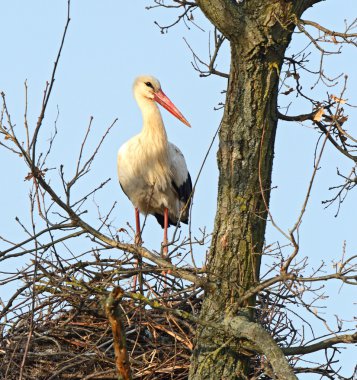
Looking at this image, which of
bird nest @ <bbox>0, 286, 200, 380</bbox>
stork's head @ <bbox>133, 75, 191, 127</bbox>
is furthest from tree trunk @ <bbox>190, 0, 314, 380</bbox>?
stork's head @ <bbox>133, 75, 191, 127</bbox>

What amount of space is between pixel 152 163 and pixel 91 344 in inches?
126

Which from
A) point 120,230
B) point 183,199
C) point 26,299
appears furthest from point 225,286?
point 183,199

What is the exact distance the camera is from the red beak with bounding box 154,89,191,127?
8627mm

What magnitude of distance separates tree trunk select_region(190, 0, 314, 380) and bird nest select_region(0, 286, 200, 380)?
84cm

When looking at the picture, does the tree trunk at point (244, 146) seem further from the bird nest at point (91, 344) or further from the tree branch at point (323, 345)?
the bird nest at point (91, 344)

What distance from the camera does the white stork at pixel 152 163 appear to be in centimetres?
862

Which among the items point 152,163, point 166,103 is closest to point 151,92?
point 166,103

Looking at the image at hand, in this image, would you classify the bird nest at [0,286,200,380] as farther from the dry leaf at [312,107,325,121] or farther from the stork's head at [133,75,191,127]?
the stork's head at [133,75,191,127]

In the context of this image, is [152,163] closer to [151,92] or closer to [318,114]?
[151,92]

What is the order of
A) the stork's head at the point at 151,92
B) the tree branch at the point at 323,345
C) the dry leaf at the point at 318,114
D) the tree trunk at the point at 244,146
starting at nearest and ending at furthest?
the tree branch at the point at 323,345 < the tree trunk at the point at 244,146 < the dry leaf at the point at 318,114 < the stork's head at the point at 151,92

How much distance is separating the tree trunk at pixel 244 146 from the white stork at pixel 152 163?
3766 mm

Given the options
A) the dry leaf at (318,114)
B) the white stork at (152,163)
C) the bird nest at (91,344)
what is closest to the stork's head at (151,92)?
the white stork at (152,163)

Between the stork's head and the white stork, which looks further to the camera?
the stork's head

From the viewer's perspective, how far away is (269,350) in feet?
12.7
